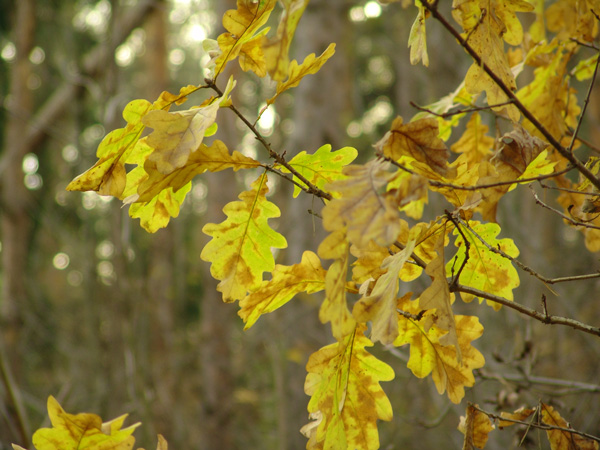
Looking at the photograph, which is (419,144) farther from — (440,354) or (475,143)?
(475,143)

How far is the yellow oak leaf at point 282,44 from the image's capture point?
0.65 meters

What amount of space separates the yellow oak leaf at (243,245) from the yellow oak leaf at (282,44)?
30 cm

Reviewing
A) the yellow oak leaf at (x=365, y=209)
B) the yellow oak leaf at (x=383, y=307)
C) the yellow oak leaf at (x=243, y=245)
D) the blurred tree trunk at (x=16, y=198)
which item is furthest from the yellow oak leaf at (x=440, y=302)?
the blurred tree trunk at (x=16, y=198)

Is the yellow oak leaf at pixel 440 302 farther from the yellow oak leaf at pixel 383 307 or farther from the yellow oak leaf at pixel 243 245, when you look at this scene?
the yellow oak leaf at pixel 243 245

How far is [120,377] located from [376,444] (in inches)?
141

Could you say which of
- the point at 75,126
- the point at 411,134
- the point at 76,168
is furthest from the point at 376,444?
the point at 76,168

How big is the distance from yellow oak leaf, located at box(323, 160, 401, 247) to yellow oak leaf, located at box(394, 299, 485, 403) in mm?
340

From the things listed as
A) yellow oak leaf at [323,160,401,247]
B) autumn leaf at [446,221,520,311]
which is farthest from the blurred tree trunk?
yellow oak leaf at [323,160,401,247]

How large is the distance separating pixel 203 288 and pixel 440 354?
16.9 ft

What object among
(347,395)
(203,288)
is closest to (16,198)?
(203,288)

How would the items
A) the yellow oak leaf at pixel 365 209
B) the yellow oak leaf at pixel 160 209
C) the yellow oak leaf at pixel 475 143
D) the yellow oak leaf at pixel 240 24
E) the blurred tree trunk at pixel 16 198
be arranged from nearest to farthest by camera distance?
the yellow oak leaf at pixel 365 209 < the yellow oak leaf at pixel 240 24 < the yellow oak leaf at pixel 160 209 < the yellow oak leaf at pixel 475 143 < the blurred tree trunk at pixel 16 198

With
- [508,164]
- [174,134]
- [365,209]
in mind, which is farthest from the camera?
[508,164]

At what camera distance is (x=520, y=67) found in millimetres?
1195

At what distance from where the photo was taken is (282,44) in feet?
A: 2.16
